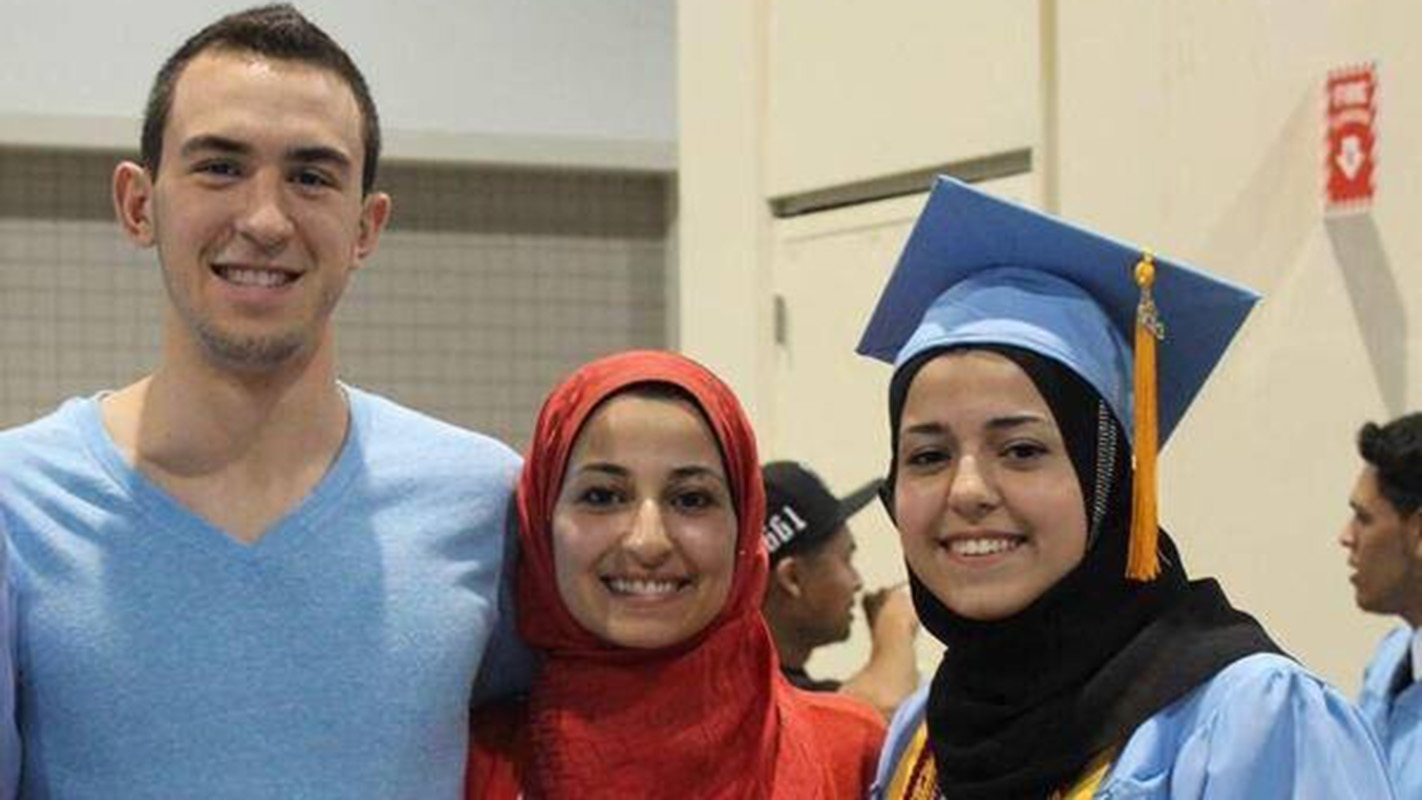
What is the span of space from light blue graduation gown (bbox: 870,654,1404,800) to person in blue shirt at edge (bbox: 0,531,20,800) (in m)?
0.94

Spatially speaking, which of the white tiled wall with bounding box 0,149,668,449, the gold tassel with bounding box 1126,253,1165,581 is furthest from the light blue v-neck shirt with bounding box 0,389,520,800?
the white tiled wall with bounding box 0,149,668,449

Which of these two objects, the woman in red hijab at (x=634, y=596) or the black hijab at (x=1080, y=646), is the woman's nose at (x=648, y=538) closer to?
the woman in red hijab at (x=634, y=596)

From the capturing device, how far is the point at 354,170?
7.14ft

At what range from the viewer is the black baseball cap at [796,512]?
4.16m

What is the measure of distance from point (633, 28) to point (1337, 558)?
3.50 m

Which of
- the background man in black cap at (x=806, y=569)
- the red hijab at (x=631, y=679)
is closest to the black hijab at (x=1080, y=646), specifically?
the red hijab at (x=631, y=679)

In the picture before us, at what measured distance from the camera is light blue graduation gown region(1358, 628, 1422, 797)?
387 cm

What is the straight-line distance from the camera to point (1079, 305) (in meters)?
2.15

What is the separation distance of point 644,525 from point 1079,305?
0.47 metres

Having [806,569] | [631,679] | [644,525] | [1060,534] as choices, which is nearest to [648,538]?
[644,525]

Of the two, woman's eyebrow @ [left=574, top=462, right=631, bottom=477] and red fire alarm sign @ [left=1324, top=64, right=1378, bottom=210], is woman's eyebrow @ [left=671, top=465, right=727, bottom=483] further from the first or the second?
red fire alarm sign @ [left=1324, top=64, right=1378, bottom=210]

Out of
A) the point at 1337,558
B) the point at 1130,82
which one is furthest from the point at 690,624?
the point at 1130,82

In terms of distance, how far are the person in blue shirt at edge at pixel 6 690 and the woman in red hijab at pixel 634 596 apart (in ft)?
1.44

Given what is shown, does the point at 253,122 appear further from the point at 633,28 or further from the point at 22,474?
the point at 633,28
